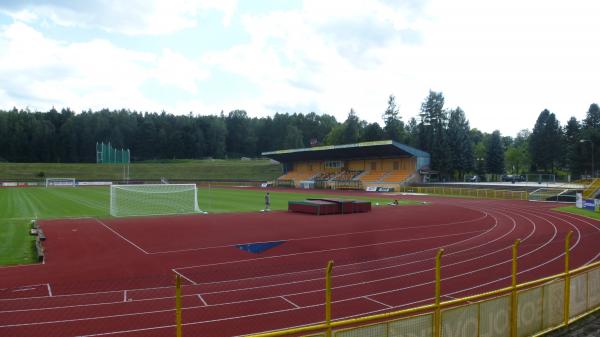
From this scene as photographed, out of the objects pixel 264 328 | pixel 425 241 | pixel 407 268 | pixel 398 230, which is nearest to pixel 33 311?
pixel 264 328

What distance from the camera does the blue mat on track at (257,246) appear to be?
62.1 feet

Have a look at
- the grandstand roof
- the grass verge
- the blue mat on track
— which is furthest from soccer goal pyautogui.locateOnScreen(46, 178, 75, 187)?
the grass verge

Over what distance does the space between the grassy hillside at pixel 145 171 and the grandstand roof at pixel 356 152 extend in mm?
11247

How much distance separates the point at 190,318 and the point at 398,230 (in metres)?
A: 16.9

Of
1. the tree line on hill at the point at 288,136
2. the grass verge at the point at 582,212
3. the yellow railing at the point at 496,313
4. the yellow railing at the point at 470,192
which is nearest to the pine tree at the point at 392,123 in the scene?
the tree line on hill at the point at 288,136

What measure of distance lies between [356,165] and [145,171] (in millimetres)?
55270

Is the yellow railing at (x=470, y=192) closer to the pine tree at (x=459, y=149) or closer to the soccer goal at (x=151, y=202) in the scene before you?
the pine tree at (x=459, y=149)

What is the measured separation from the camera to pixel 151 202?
4000cm

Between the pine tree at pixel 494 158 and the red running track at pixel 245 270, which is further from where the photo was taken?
the pine tree at pixel 494 158

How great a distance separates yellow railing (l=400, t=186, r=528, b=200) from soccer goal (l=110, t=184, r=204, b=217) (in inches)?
1397

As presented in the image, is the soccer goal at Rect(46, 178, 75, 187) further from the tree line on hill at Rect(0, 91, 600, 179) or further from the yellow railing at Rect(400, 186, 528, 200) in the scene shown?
the yellow railing at Rect(400, 186, 528, 200)

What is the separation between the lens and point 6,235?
21.9m

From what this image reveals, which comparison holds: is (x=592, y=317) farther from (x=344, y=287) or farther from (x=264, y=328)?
(x=264, y=328)

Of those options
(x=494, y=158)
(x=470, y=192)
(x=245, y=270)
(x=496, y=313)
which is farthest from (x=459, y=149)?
(x=496, y=313)
